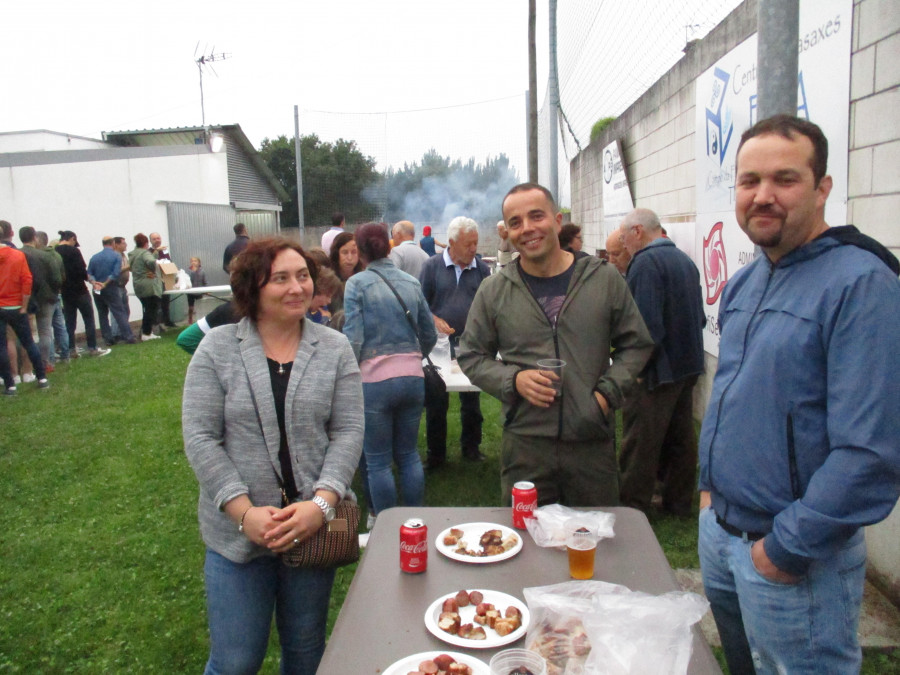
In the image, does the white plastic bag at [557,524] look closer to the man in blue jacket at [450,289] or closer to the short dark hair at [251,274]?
the short dark hair at [251,274]

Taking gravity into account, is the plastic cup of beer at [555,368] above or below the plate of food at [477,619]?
above

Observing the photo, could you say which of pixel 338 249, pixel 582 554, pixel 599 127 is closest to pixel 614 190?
pixel 599 127

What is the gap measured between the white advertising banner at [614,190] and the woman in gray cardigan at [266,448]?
18.5ft

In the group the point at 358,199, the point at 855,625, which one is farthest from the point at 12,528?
the point at 358,199

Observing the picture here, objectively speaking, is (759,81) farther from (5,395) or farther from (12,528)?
(5,395)

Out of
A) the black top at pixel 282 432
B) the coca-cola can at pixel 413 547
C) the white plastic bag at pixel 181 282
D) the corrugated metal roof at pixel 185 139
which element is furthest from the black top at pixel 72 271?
the corrugated metal roof at pixel 185 139

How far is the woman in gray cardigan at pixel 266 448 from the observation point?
1.97 meters

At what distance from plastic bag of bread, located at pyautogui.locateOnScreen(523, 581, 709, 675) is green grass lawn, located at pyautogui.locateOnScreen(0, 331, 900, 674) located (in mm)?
1825

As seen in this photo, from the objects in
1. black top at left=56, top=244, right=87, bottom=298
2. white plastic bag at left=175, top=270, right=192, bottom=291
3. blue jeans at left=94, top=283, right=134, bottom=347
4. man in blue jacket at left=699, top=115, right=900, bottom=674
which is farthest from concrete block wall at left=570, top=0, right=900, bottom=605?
white plastic bag at left=175, top=270, right=192, bottom=291

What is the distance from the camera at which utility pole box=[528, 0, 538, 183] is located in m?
12.1

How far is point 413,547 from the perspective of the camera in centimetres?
175

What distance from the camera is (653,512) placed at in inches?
163

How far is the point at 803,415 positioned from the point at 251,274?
1.63 metres

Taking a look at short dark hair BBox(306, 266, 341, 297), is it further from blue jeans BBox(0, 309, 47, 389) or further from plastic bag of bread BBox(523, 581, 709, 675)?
blue jeans BBox(0, 309, 47, 389)
